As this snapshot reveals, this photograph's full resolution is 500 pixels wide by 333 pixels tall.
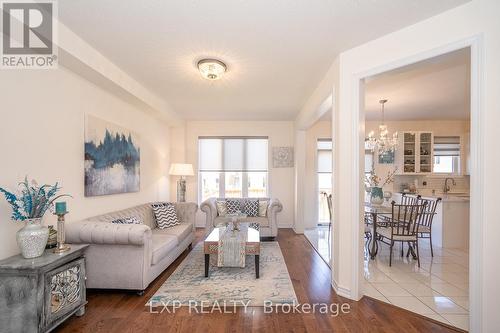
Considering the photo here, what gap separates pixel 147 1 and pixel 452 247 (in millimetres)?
5918

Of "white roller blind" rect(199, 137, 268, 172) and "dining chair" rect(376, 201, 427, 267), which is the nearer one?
"dining chair" rect(376, 201, 427, 267)

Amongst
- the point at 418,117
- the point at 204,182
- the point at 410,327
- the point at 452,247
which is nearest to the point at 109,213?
the point at 204,182

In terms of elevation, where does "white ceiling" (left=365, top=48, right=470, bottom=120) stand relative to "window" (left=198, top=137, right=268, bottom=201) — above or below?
above

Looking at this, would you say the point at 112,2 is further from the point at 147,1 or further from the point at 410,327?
the point at 410,327

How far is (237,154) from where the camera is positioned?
6207 millimetres

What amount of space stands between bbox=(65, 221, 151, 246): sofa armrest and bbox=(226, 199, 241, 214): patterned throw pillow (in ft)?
8.85

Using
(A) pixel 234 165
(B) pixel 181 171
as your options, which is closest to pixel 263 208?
(A) pixel 234 165

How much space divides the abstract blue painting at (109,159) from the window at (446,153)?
678 centimetres

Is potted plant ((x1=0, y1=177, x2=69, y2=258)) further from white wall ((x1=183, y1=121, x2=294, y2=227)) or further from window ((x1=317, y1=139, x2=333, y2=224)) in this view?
window ((x1=317, y1=139, x2=333, y2=224))

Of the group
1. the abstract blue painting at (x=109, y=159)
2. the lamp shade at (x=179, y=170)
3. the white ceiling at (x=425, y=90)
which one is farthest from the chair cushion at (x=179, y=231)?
the white ceiling at (x=425, y=90)

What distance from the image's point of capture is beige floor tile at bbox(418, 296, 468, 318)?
2.43 meters

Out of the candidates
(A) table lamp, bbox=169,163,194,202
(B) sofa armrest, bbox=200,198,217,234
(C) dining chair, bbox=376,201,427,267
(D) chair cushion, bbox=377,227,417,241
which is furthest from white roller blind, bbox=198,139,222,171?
(C) dining chair, bbox=376,201,427,267

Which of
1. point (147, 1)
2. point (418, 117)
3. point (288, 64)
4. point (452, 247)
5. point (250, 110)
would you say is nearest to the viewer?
point (147, 1)

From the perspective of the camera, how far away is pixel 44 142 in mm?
2490
